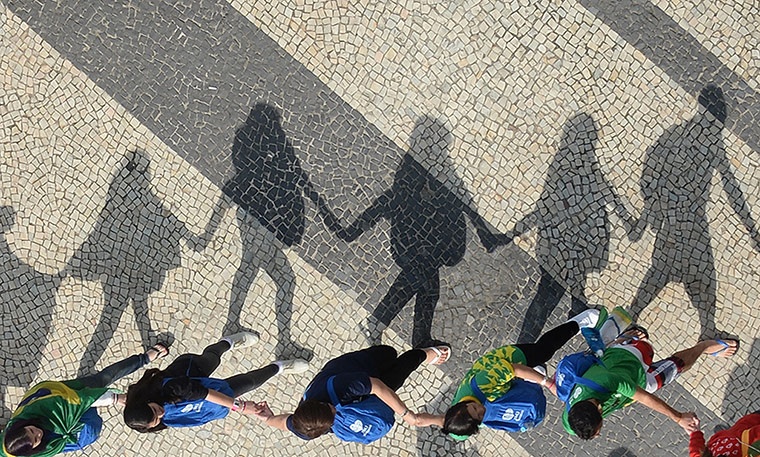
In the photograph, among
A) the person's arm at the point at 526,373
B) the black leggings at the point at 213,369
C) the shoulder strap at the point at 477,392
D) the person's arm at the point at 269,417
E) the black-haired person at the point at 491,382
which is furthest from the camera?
the person's arm at the point at 269,417

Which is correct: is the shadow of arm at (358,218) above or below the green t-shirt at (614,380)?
below

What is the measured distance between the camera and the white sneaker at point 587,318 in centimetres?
630

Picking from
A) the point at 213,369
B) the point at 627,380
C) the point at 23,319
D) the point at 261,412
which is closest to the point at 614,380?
the point at 627,380

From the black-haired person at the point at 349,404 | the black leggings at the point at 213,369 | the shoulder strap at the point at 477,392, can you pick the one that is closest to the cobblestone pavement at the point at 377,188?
the black leggings at the point at 213,369

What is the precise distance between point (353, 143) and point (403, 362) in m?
2.34

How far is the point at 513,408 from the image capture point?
16.5ft

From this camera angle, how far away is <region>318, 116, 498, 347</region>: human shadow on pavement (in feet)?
21.9

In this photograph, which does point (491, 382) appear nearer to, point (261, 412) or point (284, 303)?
point (261, 412)

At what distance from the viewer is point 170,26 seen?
6.86 m

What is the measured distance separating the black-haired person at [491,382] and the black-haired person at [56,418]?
3065mm

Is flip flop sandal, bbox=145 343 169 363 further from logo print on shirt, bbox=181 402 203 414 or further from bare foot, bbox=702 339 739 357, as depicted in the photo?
bare foot, bbox=702 339 739 357

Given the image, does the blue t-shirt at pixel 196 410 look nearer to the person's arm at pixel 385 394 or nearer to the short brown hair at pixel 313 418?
the short brown hair at pixel 313 418

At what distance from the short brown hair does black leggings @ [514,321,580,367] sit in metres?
1.94

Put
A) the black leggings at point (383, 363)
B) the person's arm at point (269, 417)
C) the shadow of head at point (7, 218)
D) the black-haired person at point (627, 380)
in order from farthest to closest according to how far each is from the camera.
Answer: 1. the shadow of head at point (7, 218)
2. the person's arm at point (269, 417)
3. the black leggings at point (383, 363)
4. the black-haired person at point (627, 380)
